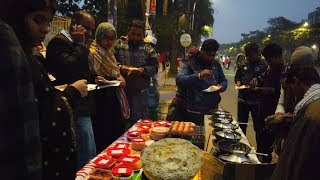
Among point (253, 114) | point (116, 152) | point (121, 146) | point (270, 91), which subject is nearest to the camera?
point (116, 152)

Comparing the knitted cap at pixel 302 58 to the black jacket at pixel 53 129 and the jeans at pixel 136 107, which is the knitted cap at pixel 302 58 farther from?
the jeans at pixel 136 107

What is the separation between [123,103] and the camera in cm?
518

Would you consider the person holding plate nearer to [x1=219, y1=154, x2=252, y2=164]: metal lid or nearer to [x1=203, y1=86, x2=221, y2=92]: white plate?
[x1=203, y1=86, x2=221, y2=92]: white plate

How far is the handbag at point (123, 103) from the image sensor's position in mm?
5137

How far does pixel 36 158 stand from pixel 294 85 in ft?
7.37

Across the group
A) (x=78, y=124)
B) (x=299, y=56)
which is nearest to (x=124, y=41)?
(x=78, y=124)

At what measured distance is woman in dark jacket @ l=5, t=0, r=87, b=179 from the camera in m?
1.58

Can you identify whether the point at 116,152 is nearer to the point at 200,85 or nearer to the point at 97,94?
the point at 97,94

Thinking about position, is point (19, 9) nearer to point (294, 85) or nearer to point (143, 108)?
point (294, 85)

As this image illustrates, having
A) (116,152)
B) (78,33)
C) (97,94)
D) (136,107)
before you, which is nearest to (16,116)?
(116,152)

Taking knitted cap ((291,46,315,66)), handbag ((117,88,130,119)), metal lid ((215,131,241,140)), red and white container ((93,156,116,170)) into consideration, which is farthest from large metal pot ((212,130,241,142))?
handbag ((117,88,130,119))

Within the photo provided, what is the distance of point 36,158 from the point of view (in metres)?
1.26

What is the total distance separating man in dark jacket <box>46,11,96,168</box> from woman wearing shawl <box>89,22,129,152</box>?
509 mm

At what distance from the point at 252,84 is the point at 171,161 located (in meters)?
3.73
